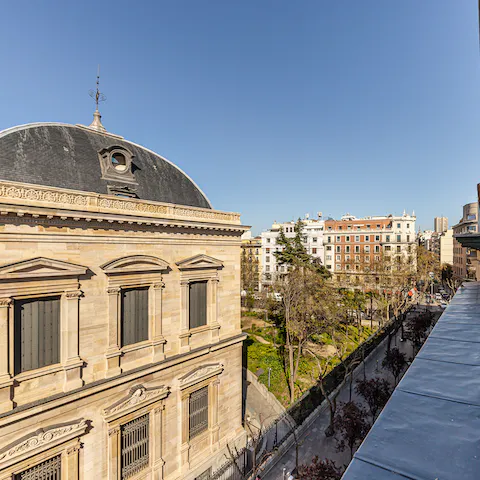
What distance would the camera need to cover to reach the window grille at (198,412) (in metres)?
14.3

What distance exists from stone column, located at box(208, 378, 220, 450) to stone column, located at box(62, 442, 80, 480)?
20.4 feet

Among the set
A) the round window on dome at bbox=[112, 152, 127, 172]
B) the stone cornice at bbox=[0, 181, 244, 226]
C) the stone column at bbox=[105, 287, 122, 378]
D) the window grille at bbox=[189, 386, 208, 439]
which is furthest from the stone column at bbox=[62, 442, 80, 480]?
the round window on dome at bbox=[112, 152, 127, 172]

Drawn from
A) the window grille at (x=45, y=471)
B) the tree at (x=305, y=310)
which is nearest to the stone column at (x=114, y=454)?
the window grille at (x=45, y=471)

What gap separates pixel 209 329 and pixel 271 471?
25.1 feet

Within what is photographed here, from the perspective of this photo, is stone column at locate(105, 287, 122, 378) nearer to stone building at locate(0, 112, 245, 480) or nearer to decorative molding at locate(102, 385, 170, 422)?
stone building at locate(0, 112, 245, 480)

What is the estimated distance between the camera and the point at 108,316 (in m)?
11.6

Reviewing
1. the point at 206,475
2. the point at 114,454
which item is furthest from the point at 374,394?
the point at 114,454

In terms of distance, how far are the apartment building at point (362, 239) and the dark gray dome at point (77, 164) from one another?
162ft

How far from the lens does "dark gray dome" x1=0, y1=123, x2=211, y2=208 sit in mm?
11305

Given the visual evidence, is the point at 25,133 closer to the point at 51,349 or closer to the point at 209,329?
the point at 51,349

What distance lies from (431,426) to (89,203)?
37.5 ft

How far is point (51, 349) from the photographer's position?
1029cm

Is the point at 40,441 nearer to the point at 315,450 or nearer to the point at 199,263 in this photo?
the point at 199,263

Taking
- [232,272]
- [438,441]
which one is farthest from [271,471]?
[438,441]
